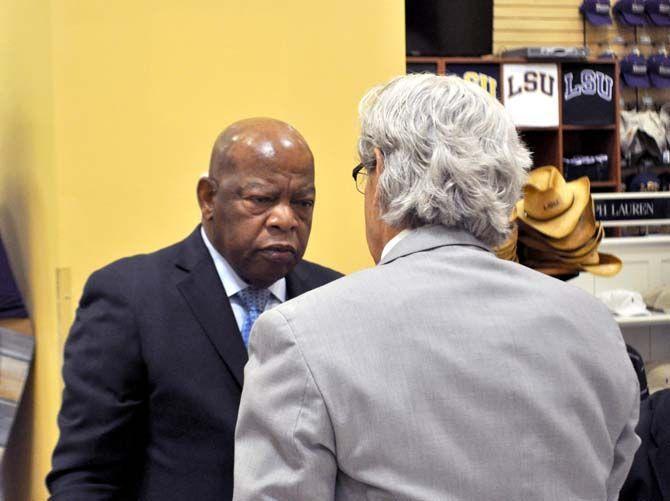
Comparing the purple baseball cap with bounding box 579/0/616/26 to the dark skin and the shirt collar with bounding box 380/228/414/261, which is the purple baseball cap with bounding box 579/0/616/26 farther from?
the shirt collar with bounding box 380/228/414/261

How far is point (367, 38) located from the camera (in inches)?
100

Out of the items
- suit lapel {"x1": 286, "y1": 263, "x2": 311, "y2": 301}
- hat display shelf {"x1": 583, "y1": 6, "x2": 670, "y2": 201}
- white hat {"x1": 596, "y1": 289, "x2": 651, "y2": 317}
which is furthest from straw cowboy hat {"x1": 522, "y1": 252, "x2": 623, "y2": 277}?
hat display shelf {"x1": 583, "y1": 6, "x2": 670, "y2": 201}

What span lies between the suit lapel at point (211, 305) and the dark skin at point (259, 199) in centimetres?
5

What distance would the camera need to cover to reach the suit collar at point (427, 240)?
45.1 inches

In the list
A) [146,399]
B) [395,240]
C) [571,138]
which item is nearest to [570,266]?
[146,399]

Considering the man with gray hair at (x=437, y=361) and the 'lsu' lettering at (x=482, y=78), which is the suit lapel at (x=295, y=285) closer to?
the man with gray hair at (x=437, y=361)

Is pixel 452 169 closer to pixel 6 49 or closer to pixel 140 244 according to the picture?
pixel 140 244

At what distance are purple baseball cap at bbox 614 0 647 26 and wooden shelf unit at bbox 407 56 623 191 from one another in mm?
834

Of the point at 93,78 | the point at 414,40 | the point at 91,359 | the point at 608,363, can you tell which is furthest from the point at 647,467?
the point at 414,40

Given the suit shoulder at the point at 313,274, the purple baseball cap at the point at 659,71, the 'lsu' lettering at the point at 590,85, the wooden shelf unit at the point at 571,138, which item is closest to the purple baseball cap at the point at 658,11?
the purple baseball cap at the point at 659,71

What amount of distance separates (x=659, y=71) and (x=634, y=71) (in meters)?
0.31

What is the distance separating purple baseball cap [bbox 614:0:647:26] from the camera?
924cm

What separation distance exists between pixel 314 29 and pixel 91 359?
4.22ft

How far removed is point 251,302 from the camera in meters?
1.79
